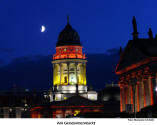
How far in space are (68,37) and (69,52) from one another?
5748 mm

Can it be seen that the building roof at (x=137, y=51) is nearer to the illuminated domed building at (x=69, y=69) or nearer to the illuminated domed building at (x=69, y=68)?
the illuminated domed building at (x=69, y=69)

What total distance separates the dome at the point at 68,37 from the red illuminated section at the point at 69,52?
1592 mm

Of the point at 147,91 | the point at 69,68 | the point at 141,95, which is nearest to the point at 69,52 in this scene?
the point at 69,68

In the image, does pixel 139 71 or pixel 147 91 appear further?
pixel 139 71

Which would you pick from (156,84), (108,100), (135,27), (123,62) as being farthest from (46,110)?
(156,84)

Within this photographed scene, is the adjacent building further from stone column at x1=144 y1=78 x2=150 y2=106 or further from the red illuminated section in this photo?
the red illuminated section

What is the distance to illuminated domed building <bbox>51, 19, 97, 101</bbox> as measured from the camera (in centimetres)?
15425

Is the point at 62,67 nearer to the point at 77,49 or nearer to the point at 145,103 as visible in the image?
the point at 77,49

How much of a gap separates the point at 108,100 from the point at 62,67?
21.2 metres

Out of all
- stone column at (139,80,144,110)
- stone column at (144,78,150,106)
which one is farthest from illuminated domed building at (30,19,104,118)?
stone column at (144,78,150,106)

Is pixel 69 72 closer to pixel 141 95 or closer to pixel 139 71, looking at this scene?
pixel 141 95

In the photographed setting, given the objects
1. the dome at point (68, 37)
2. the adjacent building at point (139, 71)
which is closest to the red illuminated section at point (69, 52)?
the dome at point (68, 37)

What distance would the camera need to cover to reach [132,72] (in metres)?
93.7

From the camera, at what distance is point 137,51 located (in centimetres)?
8975
